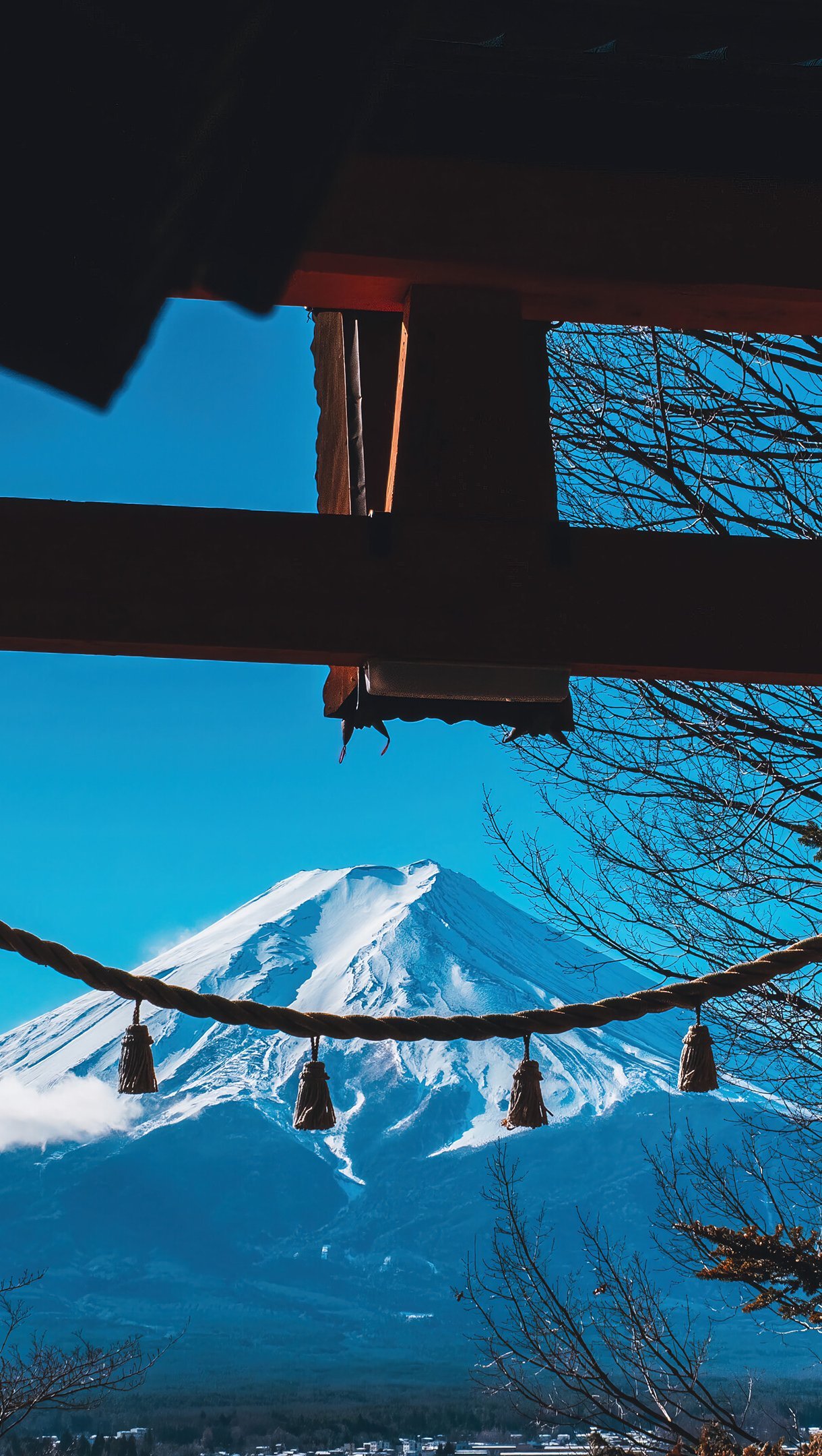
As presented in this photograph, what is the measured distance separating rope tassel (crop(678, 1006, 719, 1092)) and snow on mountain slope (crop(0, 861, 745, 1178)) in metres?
101

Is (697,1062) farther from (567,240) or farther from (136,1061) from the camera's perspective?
(567,240)

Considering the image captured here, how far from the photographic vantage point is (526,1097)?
2.74m

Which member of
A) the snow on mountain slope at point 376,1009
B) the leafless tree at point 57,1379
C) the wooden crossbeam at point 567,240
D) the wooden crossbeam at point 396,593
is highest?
the snow on mountain slope at point 376,1009

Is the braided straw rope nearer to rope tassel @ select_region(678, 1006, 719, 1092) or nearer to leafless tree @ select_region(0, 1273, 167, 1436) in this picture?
rope tassel @ select_region(678, 1006, 719, 1092)

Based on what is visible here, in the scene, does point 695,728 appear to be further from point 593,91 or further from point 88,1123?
point 88,1123

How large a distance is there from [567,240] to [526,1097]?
203cm

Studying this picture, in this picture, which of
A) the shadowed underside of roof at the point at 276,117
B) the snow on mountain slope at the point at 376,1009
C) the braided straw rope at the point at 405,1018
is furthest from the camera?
the snow on mountain slope at the point at 376,1009

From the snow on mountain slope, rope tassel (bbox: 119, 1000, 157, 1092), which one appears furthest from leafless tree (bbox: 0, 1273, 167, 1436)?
the snow on mountain slope

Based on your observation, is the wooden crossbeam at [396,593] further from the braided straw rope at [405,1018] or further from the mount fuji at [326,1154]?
the mount fuji at [326,1154]

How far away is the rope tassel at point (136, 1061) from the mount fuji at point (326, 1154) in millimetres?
84159

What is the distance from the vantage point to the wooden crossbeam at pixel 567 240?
98.7 inches

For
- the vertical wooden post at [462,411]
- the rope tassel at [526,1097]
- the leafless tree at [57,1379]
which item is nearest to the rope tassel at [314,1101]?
the rope tassel at [526,1097]

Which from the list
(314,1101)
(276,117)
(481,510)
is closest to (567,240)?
(481,510)

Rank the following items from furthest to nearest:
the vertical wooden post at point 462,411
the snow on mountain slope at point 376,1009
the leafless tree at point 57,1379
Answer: the snow on mountain slope at point 376,1009
the leafless tree at point 57,1379
the vertical wooden post at point 462,411
